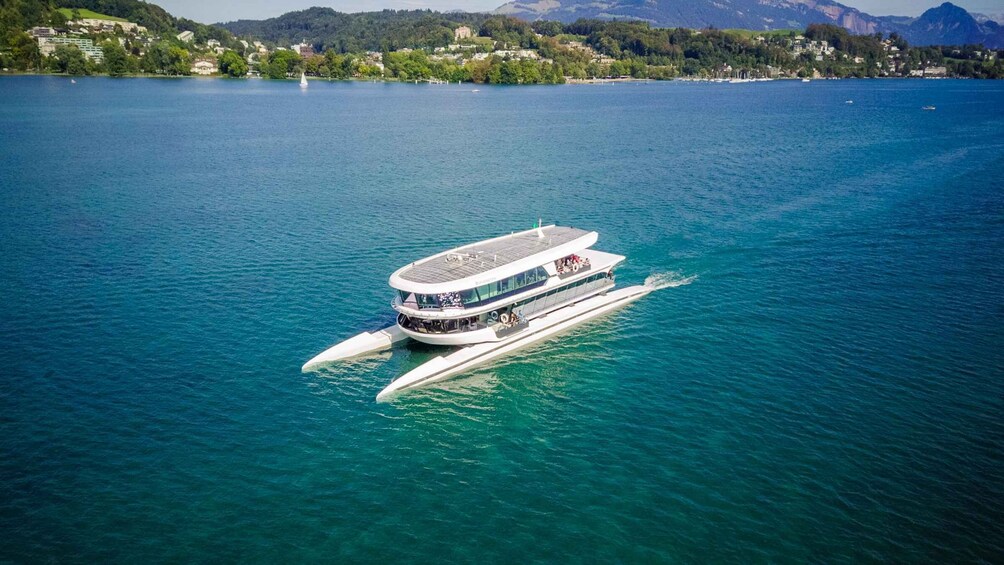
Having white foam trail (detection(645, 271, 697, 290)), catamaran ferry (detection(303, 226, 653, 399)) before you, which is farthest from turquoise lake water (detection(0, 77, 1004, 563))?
catamaran ferry (detection(303, 226, 653, 399))

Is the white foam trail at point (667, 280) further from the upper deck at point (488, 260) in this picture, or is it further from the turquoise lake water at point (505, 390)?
the upper deck at point (488, 260)

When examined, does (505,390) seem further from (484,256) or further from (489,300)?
(484,256)

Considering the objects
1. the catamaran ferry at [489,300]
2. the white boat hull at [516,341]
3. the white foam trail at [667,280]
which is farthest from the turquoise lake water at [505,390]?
the catamaran ferry at [489,300]

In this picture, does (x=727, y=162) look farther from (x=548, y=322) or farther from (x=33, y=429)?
(x=33, y=429)

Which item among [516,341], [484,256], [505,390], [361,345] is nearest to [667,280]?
[516,341]

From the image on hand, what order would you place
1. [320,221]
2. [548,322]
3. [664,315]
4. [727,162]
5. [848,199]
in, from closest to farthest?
[548,322], [664,315], [320,221], [848,199], [727,162]

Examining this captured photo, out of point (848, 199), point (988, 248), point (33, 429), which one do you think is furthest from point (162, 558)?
point (848, 199)
